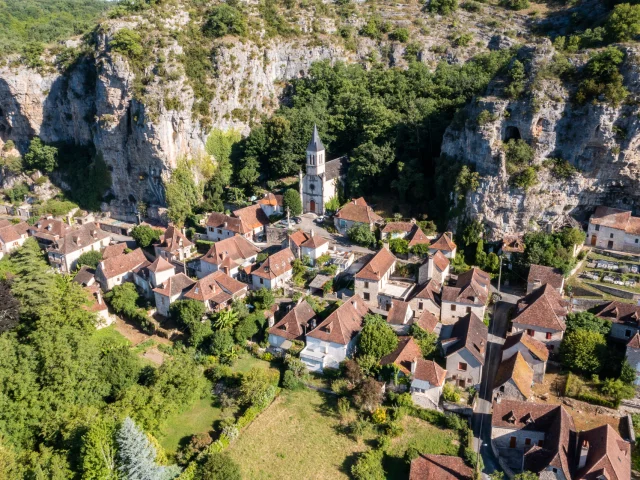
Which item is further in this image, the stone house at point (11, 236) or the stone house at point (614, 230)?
the stone house at point (11, 236)

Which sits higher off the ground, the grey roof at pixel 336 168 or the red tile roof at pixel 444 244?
the grey roof at pixel 336 168

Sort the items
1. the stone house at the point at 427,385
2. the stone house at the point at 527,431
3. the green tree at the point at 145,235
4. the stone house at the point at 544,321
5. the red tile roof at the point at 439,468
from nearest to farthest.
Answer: the red tile roof at the point at 439,468 < the stone house at the point at 527,431 < the stone house at the point at 427,385 < the stone house at the point at 544,321 < the green tree at the point at 145,235

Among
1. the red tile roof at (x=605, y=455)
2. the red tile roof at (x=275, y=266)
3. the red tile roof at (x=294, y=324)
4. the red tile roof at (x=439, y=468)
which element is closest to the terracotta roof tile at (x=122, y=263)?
the red tile roof at (x=275, y=266)

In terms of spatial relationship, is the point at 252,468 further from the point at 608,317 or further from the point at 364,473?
the point at 608,317

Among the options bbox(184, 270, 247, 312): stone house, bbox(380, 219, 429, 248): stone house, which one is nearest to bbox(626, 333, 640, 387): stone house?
bbox(380, 219, 429, 248): stone house

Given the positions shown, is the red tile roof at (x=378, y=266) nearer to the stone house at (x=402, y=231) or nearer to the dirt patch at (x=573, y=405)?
the stone house at (x=402, y=231)
